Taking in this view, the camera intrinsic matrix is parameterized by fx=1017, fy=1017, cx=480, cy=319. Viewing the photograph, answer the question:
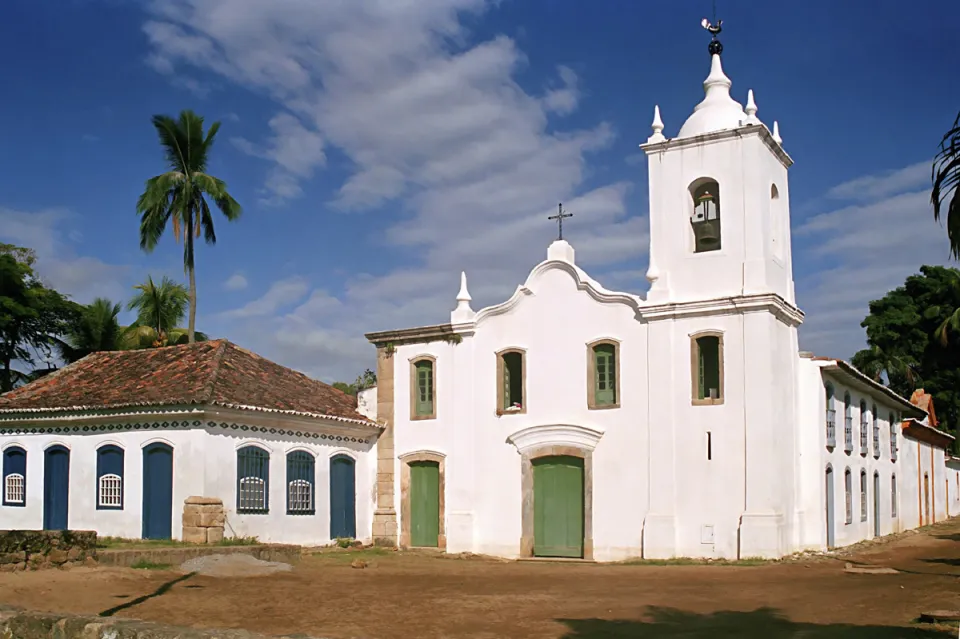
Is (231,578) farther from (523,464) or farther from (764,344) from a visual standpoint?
(764,344)

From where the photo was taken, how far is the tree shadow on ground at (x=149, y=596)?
40.2 ft

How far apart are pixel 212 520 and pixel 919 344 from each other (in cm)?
3911

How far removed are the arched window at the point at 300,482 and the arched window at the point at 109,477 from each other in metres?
3.60

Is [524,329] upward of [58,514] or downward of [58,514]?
upward

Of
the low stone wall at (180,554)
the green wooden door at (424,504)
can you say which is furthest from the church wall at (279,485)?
the low stone wall at (180,554)

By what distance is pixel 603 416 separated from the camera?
2166cm

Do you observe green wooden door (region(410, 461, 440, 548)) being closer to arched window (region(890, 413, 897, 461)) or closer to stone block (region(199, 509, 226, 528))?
stone block (region(199, 509, 226, 528))

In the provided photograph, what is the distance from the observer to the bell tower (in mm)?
20875

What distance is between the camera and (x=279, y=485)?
22438mm

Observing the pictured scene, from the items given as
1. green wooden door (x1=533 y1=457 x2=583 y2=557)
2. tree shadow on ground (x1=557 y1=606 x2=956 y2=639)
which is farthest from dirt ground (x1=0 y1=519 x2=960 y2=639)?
green wooden door (x1=533 y1=457 x2=583 y2=557)

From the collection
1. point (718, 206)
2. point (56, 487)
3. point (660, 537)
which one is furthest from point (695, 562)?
point (56, 487)

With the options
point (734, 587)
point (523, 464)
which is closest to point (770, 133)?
point (523, 464)

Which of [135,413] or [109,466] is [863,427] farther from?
[109,466]

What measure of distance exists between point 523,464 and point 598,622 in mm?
10986
